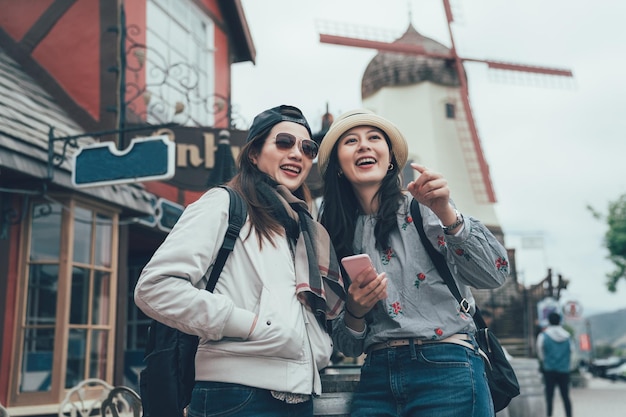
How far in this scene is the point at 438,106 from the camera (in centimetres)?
2419

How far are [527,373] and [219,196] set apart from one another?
18.3 feet

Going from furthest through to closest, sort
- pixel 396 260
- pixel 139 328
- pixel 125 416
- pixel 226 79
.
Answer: pixel 226 79
pixel 139 328
pixel 125 416
pixel 396 260

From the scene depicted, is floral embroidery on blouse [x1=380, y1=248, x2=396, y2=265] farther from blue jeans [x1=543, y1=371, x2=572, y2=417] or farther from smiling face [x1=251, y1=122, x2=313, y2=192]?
blue jeans [x1=543, y1=371, x2=572, y2=417]

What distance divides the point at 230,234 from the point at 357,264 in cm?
42

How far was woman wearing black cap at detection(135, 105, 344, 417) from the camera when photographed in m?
2.10

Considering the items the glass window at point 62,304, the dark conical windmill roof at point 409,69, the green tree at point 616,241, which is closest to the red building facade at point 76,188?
the glass window at point 62,304

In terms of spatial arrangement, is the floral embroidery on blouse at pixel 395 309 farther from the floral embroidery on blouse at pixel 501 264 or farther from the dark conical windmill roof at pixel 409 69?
the dark conical windmill roof at pixel 409 69

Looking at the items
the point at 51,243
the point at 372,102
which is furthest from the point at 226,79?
the point at 372,102

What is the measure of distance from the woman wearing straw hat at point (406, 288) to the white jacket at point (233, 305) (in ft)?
0.84

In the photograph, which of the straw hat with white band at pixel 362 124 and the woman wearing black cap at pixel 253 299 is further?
the straw hat with white band at pixel 362 124

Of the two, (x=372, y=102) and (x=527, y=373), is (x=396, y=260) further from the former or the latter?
(x=372, y=102)

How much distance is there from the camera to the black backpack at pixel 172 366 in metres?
2.17

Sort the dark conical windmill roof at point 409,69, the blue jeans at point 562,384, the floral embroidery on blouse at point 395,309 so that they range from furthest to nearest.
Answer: the dark conical windmill roof at point 409,69, the blue jeans at point 562,384, the floral embroidery on blouse at point 395,309

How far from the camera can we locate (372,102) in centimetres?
2564
